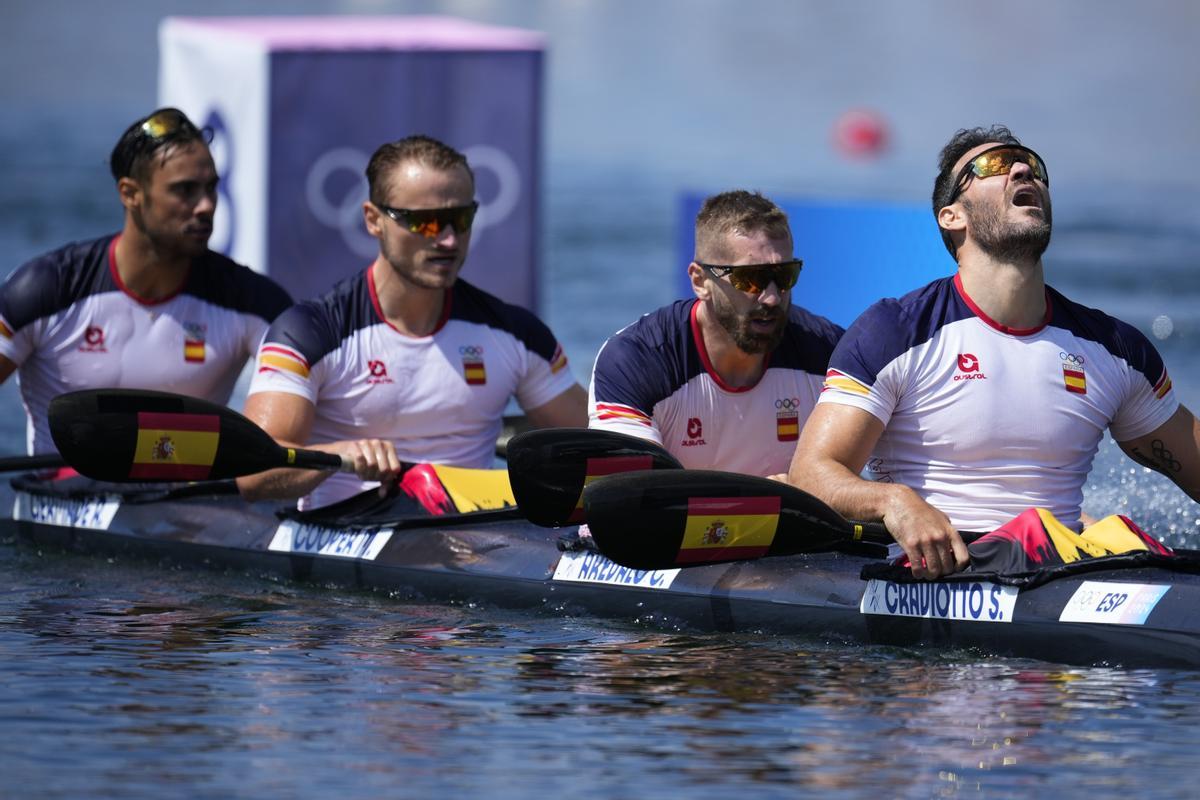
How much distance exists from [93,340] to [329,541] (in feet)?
5.26

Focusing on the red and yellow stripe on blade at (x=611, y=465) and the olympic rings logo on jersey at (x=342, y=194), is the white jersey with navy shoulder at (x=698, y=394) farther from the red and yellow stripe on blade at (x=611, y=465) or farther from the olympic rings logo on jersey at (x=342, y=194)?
the olympic rings logo on jersey at (x=342, y=194)

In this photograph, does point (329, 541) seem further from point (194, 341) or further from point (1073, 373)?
Result: point (1073, 373)

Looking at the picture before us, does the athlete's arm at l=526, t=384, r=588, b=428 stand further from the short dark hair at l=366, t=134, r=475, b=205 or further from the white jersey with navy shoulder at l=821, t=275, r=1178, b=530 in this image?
the white jersey with navy shoulder at l=821, t=275, r=1178, b=530

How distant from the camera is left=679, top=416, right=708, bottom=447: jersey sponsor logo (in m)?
7.21

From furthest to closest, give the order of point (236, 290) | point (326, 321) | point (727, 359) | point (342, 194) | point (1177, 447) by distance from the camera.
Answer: point (342, 194)
point (236, 290)
point (326, 321)
point (727, 359)
point (1177, 447)

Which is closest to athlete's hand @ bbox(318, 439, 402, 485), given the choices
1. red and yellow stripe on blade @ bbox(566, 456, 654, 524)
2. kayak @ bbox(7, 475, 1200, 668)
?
kayak @ bbox(7, 475, 1200, 668)

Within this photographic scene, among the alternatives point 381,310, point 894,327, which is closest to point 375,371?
point 381,310

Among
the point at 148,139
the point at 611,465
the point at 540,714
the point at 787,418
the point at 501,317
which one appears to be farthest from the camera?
the point at 148,139

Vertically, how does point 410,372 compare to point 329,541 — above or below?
above

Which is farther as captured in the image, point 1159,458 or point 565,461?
A: point 565,461

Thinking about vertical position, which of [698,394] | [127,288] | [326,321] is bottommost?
[698,394]

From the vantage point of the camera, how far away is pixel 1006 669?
605cm

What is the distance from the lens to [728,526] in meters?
6.38

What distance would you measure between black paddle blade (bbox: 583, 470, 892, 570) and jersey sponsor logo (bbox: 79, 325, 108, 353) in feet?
10.3
